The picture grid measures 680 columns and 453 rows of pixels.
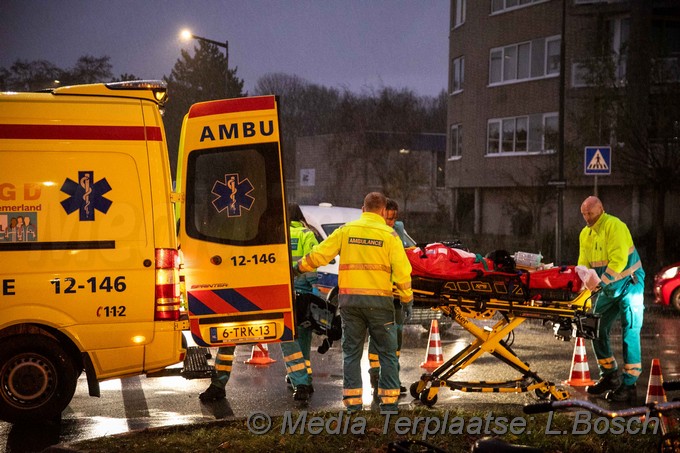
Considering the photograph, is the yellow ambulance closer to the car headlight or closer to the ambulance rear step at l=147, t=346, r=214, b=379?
the ambulance rear step at l=147, t=346, r=214, b=379

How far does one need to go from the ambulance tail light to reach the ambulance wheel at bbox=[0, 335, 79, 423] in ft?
2.82

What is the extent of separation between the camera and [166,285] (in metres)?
7.37

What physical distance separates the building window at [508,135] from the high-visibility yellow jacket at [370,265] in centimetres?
2788

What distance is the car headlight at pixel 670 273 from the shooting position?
16188 millimetres

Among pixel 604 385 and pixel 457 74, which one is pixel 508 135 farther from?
pixel 604 385

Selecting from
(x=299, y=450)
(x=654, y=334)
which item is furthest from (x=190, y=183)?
(x=654, y=334)

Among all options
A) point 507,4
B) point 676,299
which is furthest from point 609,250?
point 507,4

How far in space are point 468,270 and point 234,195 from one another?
84.9 inches

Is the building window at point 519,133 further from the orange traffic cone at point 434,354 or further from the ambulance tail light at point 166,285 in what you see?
the ambulance tail light at point 166,285

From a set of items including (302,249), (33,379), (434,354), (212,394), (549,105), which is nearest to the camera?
(33,379)

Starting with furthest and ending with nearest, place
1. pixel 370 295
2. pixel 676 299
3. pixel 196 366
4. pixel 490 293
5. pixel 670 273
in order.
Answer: pixel 670 273 → pixel 676 299 → pixel 196 366 → pixel 490 293 → pixel 370 295

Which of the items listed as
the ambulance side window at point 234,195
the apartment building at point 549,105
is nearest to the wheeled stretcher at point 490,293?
the ambulance side window at point 234,195

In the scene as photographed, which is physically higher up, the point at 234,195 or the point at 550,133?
the point at 550,133

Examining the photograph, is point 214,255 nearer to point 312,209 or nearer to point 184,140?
point 184,140
